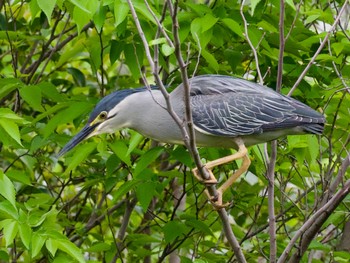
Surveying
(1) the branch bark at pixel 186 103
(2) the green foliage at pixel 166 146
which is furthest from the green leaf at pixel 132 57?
(1) the branch bark at pixel 186 103

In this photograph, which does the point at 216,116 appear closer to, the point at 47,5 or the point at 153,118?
the point at 153,118

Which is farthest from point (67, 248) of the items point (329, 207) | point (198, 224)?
point (329, 207)

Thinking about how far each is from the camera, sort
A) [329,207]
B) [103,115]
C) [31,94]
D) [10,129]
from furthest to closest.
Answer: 1. [31,94]
2. [103,115]
3. [10,129]
4. [329,207]

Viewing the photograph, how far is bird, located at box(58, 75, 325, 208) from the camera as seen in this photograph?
296 cm

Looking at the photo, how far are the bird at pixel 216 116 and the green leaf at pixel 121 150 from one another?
0.40ft

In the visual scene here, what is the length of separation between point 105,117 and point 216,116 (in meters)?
0.41

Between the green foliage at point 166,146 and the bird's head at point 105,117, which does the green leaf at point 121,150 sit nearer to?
the green foliage at point 166,146

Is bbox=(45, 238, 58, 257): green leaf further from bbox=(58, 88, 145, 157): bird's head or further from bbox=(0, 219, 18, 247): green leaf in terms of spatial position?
bbox=(58, 88, 145, 157): bird's head

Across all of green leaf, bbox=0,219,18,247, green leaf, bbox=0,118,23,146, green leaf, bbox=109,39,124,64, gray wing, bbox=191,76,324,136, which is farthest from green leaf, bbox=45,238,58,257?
green leaf, bbox=109,39,124,64

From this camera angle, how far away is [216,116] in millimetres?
3004

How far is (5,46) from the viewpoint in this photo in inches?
188

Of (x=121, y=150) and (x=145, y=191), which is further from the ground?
(x=121, y=150)

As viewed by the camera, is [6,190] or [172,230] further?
[172,230]

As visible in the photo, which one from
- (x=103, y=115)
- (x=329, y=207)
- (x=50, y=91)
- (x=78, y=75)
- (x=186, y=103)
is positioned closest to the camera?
(x=186, y=103)
